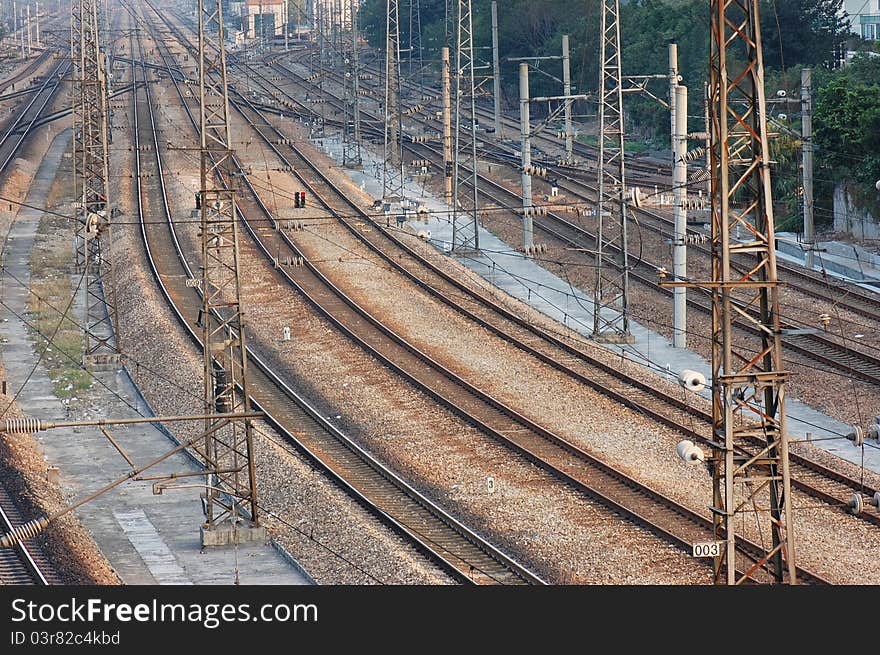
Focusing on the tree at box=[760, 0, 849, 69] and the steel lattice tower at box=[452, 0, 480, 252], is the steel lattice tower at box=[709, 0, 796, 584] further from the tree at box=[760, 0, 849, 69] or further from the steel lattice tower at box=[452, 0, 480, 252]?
the tree at box=[760, 0, 849, 69]

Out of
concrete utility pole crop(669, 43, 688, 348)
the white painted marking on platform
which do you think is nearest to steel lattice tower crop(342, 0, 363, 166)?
concrete utility pole crop(669, 43, 688, 348)

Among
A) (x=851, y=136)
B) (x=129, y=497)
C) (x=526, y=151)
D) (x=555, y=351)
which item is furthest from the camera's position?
(x=851, y=136)

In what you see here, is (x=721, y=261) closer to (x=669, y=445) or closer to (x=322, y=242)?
(x=669, y=445)

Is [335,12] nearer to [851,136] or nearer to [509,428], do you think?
[851,136]

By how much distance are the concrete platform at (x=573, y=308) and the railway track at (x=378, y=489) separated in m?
5.27

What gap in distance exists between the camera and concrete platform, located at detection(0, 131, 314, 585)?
79.4ft

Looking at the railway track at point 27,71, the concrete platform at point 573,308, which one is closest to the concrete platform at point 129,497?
the concrete platform at point 573,308

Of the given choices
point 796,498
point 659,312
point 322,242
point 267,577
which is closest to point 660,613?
point 267,577

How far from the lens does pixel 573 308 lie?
41969 mm

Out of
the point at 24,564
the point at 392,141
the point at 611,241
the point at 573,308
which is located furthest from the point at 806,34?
the point at 24,564

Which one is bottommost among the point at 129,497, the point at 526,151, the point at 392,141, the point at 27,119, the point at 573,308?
the point at 129,497

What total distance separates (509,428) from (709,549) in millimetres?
13570

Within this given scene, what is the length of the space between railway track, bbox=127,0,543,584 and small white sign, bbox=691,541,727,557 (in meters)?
5.41

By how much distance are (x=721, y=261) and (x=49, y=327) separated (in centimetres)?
2860
